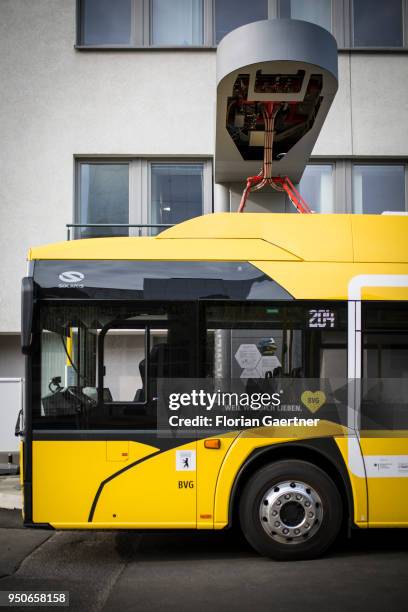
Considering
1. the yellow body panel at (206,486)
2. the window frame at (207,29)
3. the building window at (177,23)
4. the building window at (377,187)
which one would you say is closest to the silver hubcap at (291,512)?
the yellow body panel at (206,486)

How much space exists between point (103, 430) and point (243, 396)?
1.30m

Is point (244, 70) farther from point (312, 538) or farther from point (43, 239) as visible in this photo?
point (43, 239)

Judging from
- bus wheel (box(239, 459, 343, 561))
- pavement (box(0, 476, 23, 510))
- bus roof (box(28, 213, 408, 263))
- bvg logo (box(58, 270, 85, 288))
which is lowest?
pavement (box(0, 476, 23, 510))

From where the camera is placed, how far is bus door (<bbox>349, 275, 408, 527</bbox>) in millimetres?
5723

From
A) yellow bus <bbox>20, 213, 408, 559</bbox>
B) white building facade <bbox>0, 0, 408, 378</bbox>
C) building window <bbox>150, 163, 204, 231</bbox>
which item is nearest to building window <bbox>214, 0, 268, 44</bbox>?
white building facade <bbox>0, 0, 408, 378</bbox>

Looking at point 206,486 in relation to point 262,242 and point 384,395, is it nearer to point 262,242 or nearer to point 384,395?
point 384,395

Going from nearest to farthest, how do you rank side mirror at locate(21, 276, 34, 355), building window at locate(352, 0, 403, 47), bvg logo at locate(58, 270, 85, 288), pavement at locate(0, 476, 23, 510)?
side mirror at locate(21, 276, 34, 355) < bvg logo at locate(58, 270, 85, 288) < pavement at locate(0, 476, 23, 510) < building window at locate(352, 0, 403, 47)

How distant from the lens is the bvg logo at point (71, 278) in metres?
5.88

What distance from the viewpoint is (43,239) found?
11.6 metres

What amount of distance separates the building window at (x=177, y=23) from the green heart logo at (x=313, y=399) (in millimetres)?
8525

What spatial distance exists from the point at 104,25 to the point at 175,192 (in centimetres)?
344

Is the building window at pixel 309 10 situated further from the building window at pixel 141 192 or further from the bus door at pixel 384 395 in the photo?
the bus door at pixel 384 395

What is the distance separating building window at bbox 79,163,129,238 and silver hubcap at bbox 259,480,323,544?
23.2ft

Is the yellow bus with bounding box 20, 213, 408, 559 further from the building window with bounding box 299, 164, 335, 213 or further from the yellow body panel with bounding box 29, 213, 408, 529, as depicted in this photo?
the building window with bounding box 299, 164, 335, 213
